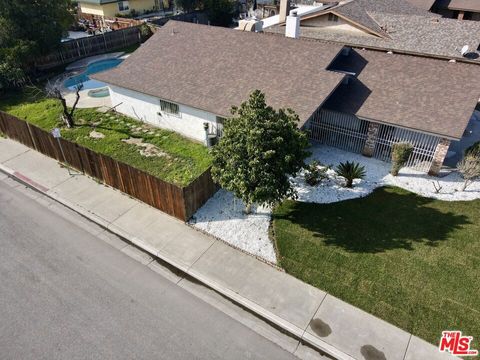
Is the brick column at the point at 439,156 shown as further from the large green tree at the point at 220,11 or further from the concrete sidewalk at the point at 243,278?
the large green tree at the point at 220,11

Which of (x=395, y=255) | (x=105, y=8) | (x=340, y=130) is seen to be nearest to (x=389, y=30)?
(x=340, y=130)

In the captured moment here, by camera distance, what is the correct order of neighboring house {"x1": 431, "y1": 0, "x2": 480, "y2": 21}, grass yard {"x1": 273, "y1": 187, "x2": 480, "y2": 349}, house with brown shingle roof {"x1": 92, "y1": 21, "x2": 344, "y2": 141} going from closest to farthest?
grass yard {"x1": 273, "y1": 187, "x2": 480, "y2": 349} → house with brown shingle roof {"x1": 92, "y1": 21, "x2": 344, "y2": 141} → neighboring house {"x1": 431, "y1": 0, "x2": 480, "y2": 21}

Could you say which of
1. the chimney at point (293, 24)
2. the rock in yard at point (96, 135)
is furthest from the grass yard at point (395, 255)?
the chimney at point (293, 24)

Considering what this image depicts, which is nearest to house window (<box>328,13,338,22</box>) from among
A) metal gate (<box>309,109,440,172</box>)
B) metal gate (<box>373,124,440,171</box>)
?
metal gate (<box>309,109,440,172</box>)

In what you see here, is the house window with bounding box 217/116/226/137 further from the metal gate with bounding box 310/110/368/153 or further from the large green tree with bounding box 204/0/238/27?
the large green tree with bounding box 204/0/238/27

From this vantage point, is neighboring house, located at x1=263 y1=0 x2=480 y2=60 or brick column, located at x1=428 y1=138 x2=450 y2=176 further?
neighboring house, located at x1=263 y1=0 x2=480 y2=60

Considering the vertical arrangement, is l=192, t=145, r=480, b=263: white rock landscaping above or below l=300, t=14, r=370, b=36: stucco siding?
below

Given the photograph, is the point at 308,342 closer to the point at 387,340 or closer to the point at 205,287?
the point at 387,340

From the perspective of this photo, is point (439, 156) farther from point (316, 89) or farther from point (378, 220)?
point (316, 89)
